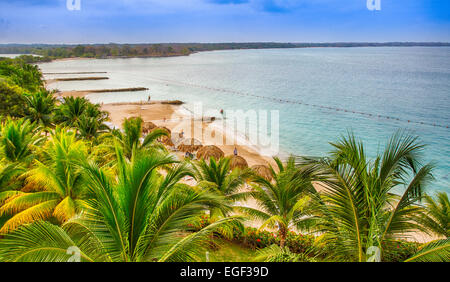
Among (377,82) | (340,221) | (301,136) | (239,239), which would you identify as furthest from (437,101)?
(340,221)

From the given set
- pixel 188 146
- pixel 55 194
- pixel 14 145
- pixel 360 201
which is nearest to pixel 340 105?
pixel 188 146

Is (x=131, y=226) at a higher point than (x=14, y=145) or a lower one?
lower

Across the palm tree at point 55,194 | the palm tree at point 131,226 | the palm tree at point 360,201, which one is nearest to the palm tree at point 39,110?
the palm tree at point 55,194

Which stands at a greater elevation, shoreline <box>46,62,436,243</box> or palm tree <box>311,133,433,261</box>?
palm tree <box>311,133,433,261</box>

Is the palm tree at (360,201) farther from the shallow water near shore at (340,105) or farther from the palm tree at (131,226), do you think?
the shallow water near shore at (340,105)

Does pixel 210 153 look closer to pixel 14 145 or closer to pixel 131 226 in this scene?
pixel 14 145

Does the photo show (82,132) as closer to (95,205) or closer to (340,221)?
(95,205)

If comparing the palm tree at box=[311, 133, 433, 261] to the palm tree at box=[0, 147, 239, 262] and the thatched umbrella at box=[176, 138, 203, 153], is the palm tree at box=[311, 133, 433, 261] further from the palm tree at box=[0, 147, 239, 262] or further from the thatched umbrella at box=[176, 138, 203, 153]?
the thatched umbrella at box=[176, 138, 203, 153]

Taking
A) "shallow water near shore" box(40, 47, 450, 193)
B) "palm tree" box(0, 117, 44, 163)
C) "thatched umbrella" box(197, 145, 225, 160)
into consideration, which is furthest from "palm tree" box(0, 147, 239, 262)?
"thatched umbrella" box(197, 145, 225, 160)

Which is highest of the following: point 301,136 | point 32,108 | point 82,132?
point 32,108

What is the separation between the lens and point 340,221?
158 inches

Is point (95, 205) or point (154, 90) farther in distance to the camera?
point (154, 90)

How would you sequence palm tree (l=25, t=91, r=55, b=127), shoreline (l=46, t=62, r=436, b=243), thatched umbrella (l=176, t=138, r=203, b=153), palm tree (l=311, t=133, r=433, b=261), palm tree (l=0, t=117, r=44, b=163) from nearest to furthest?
palm tree (l=311, t=133, r=433, b=261)
palm tree (l=0, t=117, r=44, b=163)
palm tree (l=25, t=91, r=55, b=127)
thatched umbrella (l=176, t=138, r=203, b=153)
shoreline (l=46, t=62, r=436, b=243)
